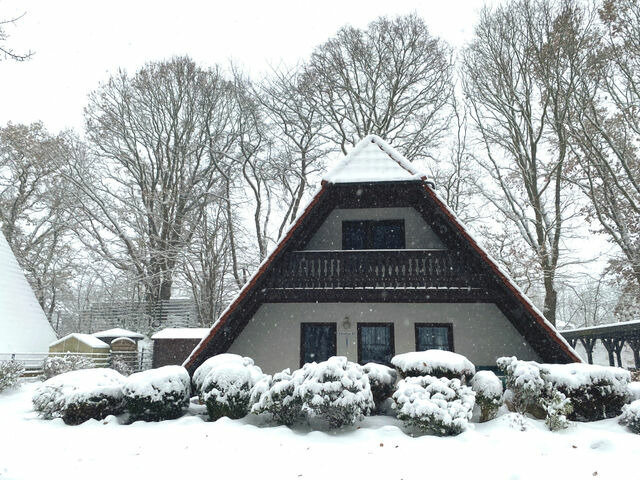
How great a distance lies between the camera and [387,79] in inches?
843

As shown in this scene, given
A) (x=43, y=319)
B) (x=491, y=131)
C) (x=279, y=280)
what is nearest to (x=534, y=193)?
(x=491, y=131)

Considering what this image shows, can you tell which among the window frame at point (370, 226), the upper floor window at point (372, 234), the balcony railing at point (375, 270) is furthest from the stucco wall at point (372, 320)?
the window frame at point (370, 226)

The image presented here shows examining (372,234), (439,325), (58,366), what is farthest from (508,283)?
(58,366)

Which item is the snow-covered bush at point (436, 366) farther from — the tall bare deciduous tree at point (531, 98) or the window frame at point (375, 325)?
the tall bare deciduous tree at point (531, 98)

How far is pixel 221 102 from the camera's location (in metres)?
23.9

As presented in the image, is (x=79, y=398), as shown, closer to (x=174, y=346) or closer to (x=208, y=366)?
(x=208, y=366)

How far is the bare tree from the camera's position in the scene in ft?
68.5

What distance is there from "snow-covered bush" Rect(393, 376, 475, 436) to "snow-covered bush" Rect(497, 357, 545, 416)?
3.52 ft

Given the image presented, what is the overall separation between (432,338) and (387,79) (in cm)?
1490

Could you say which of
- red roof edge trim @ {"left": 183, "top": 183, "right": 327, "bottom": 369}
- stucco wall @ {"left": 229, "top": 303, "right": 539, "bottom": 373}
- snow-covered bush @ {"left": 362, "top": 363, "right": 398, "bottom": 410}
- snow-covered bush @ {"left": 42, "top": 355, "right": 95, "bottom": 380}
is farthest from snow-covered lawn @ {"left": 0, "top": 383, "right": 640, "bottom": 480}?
snow-covered bush @ {"left": 42, "top": 355, "right": 95, "bottom": 380}

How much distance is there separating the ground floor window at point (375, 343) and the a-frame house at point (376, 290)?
3 centimetres

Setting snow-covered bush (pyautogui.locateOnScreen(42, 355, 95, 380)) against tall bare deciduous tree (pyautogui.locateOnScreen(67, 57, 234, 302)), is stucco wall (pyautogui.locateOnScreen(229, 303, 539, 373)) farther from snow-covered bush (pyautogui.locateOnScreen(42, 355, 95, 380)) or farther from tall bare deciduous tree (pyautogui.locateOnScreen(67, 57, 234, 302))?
tall bare deciduous tree (pyautogui.locateOnScreen(67, 57, 234, 302))

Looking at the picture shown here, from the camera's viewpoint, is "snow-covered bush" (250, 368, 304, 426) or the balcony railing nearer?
"snow-covered bush" (250, 368, 304, 426)

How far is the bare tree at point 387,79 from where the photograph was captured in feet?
68.5
